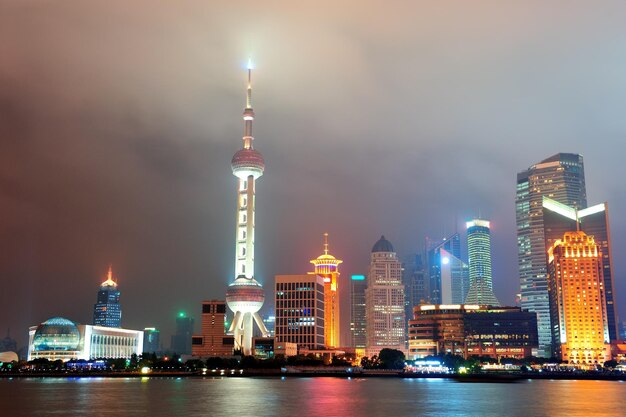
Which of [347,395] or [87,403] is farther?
[347,395]

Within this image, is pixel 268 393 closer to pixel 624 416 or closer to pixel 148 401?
pixel 148 401

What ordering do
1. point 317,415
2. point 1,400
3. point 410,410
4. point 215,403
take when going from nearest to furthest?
point 317,415 < point 410,410 < point 215,403 < point 1,400

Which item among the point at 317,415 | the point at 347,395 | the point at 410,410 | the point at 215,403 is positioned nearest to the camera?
the point at 317,415

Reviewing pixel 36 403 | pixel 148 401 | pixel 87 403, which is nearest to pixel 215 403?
pixel 148 401

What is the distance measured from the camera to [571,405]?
134375 millimetres

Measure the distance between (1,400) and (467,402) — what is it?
94.3 m

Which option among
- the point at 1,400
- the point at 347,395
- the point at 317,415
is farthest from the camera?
the point at 347,395

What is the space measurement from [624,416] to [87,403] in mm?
95328

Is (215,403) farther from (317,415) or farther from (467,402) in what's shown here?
(467,402)

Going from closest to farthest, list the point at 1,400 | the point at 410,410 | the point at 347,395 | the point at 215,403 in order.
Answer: the point at 410,410 < the point at 215,403 < the point at 1,400 < the point at 347,395

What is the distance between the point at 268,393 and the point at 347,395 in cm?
1991

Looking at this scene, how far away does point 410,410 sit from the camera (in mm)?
122438

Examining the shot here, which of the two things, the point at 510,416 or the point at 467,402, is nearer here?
the point at 510,416

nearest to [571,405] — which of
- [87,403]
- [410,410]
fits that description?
[410,410]
